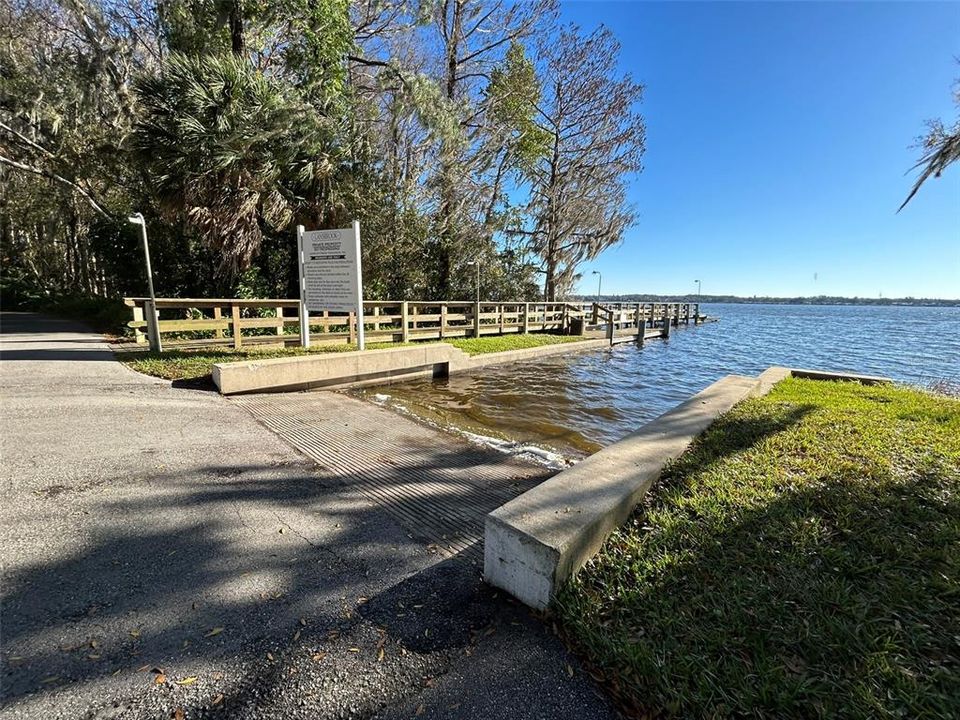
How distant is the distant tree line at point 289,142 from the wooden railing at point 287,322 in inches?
52.0

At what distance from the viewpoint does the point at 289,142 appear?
978cm

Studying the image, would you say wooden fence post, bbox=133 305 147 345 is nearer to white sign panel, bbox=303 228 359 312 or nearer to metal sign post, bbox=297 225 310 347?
metal sign post, bbox=297 225 310 347

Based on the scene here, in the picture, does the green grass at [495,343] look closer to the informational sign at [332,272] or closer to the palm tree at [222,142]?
the informational sign at [332,272]

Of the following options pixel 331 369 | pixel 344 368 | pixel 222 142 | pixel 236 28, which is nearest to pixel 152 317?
pixel 331 369

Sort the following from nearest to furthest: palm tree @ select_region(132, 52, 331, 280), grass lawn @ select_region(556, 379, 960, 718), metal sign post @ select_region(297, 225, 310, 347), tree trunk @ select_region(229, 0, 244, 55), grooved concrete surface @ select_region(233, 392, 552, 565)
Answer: grass lawn @ select_region(556, 379, 960, 718) → grooved concrete surface @ select_region(233, 392, 552, 565) → metal sign post @ select_region(297, 225, 310, 347) → palm tree @ select_region(132, 52, 331, 280) → tree trunk @ select_region(229, 0, 244, 55)

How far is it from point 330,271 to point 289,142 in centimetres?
377

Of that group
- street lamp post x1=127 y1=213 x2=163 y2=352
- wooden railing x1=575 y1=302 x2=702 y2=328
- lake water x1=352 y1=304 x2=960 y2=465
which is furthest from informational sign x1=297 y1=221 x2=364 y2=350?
wooden railing x1=575 y1=302 x2=702 y2=328

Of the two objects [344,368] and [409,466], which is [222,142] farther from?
[409,466]

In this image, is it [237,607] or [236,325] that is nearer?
[237,607]

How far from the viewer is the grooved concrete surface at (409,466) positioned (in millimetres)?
2905

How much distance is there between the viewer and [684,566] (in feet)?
6.86

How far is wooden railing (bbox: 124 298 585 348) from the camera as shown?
8.15m

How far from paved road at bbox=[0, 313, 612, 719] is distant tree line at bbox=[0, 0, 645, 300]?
26.6 feet

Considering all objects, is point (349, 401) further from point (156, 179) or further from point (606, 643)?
point (156, 179)
